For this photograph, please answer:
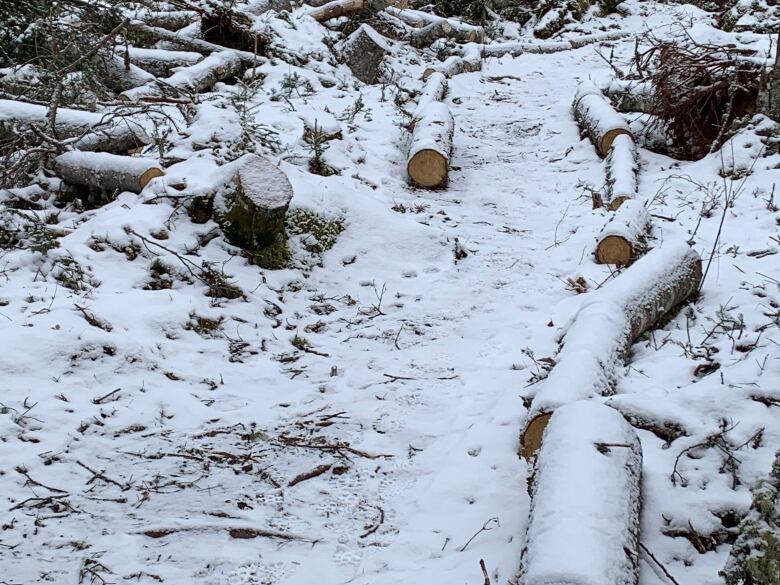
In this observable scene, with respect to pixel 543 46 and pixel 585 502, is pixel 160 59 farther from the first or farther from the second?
pixel 585 502

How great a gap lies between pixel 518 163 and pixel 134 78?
4.74 meters

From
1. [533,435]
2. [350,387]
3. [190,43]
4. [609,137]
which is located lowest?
[350,387]

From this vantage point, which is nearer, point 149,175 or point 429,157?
point 149,175

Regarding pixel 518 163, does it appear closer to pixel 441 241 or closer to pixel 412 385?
pixel 441 241

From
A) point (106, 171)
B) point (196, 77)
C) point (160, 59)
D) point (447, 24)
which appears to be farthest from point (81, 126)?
point (447, 24)

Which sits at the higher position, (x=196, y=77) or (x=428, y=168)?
(x=196, y=77)

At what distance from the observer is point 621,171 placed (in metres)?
6.45

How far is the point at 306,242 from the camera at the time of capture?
539 centimetres

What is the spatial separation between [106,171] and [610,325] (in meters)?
4.28

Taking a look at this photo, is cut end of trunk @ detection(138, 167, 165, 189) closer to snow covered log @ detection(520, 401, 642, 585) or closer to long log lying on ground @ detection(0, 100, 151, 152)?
long log lying on ground @ detection(0, 100, 151, 152)

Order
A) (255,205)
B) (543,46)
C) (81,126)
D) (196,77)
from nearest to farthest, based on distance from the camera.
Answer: (255,205), (81,126), (196,77), (543,46)

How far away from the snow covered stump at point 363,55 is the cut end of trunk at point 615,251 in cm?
585

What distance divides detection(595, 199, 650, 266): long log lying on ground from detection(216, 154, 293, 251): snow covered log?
254cm

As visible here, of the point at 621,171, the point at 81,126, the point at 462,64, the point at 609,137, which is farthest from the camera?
the point at 462,64
